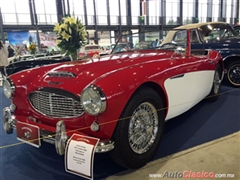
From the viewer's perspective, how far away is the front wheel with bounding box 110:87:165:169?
177 centimetres

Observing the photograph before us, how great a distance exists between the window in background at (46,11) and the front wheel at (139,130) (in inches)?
635

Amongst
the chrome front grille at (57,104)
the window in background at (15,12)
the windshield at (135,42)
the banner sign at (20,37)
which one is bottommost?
the chrome front grille at (57,104)

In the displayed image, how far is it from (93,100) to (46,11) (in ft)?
54.3

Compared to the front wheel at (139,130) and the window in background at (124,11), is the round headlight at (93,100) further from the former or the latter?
the window in background at (124,11)

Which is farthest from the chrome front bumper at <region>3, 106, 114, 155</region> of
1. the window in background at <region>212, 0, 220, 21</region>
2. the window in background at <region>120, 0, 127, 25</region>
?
the window in background at <region>212, 0, 220, 21</region>

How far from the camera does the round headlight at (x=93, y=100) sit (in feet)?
5.30

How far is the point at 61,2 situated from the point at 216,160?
665 inches

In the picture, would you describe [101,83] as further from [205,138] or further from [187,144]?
[205,138]

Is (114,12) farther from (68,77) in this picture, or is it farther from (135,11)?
(68,77)

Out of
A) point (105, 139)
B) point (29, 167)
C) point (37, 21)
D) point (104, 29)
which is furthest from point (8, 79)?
point (104, 29)

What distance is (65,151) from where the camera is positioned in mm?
1691

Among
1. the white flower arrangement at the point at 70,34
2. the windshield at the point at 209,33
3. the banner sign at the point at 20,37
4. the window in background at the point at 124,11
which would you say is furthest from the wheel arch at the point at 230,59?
the window in background at the point at 124,11

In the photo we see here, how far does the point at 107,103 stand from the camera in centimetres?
164

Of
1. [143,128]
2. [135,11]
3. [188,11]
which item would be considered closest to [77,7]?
[135,11]
